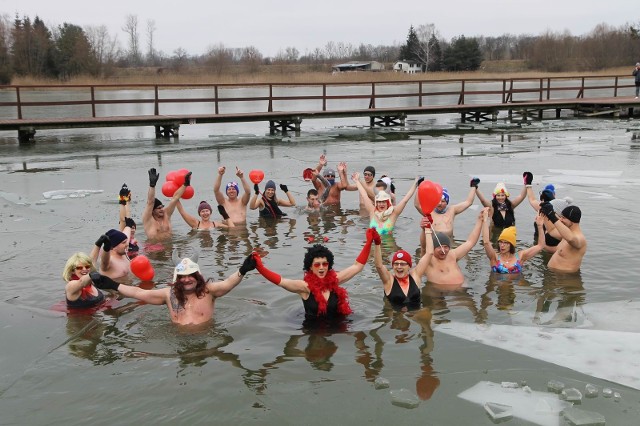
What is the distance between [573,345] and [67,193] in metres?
11.2

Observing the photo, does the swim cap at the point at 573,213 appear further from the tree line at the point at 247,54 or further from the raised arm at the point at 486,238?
the tree line at the point at 247,54

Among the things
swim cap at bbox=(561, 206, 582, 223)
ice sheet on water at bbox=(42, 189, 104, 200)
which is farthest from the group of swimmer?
ice sheet on water at bbox=(42, 189, 104, 200)

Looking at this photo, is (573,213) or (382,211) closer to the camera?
(573,213)

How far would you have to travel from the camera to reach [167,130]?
25.8 m

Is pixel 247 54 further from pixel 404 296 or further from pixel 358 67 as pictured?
pixel 404 296

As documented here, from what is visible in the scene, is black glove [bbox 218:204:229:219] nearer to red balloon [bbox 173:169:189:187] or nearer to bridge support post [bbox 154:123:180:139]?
red balloon [bbox 173:169:189:187]

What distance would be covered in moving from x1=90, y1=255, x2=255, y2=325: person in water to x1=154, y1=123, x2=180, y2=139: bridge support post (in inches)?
767

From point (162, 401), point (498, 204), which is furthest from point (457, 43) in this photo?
point (162, 401)

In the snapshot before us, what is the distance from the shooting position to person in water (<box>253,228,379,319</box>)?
21.4ft

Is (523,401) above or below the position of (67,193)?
below

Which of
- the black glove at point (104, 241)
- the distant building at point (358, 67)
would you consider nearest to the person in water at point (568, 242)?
the black glove at point (104, 241)

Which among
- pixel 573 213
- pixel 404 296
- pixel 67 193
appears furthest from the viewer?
pixel 67 193

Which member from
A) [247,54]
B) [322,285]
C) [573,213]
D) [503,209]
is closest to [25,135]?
[503,209]

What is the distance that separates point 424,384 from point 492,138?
64.3 ft
